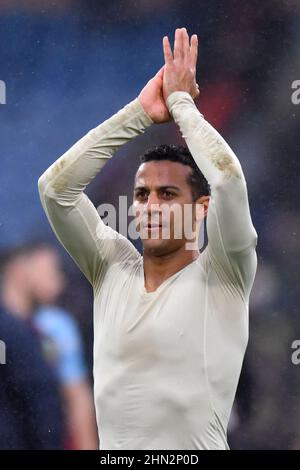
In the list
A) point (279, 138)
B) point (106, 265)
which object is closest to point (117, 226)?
point (279, 138)

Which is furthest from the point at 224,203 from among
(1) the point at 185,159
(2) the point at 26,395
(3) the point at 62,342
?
(2) the point at 26,395

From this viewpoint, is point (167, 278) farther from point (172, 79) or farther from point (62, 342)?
point (62, 342)

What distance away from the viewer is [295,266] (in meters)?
3.30

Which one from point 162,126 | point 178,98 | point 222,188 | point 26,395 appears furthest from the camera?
point 162,126

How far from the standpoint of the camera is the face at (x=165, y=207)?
2.09 meters

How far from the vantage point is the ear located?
216cm

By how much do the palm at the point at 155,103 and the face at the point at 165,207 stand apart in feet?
0.35

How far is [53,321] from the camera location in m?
3.29

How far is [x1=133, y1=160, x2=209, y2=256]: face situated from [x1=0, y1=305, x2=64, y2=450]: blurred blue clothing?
1293 mm

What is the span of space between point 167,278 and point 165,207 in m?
0.17

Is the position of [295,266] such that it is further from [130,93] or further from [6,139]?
[6,139]

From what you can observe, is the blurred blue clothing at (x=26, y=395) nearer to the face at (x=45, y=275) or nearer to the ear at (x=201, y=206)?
the face at (x=45, y=275)

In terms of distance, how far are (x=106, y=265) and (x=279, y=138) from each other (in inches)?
56.3

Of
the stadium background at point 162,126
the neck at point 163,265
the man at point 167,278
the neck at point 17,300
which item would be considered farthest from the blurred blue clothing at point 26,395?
the neck at point 163,265
